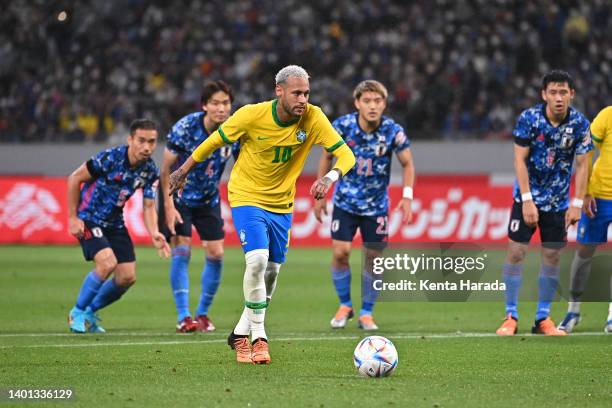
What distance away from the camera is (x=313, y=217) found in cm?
2247

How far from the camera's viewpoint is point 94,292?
1064 centimetres

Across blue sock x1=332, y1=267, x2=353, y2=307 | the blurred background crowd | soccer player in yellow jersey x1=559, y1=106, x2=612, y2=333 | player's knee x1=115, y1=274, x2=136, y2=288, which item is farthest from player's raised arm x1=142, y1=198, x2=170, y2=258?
the blurred background crowd

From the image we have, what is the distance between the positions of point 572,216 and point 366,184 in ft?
7.32

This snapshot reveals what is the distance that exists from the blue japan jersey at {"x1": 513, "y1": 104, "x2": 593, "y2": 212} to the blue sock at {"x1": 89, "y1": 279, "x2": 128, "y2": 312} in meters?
4.13

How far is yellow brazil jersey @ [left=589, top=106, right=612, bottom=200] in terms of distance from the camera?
34.9 feet

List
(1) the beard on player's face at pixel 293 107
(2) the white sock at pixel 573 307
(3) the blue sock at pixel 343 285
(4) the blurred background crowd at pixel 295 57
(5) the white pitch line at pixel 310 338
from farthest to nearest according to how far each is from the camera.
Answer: (4) the blurred background crowd at pixel 295 57 → (3) the blue sock at pixel 343 285 → (2) the white sock at pixel 573 307 → (5) the white pitch line at pixel 310 338 → (1) the beard on player's face at pixel 293 107

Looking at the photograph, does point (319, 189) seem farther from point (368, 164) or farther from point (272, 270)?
point (368, 164)

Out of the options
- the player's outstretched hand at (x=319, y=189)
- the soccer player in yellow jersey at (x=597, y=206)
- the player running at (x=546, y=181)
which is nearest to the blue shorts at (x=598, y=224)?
the soccer player in yellow jersey at (x=597, y=206)

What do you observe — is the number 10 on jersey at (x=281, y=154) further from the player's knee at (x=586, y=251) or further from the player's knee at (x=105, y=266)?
the player's knee at (x=586, y=251)

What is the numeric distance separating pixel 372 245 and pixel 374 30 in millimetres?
17390

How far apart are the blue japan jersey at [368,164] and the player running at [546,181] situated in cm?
145

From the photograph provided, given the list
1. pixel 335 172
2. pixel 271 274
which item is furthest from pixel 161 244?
pixel 335 172

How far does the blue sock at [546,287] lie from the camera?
1039 centimetres

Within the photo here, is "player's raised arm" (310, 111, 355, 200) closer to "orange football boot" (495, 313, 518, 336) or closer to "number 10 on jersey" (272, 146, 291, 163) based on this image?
"number 10 on jersey" (272, 146, 291, 163)
